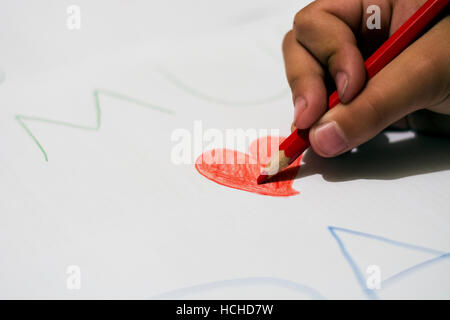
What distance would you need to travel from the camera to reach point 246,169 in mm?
431

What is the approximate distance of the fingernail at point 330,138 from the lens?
1.26 feet

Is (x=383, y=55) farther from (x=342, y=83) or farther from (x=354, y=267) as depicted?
(x=354, y=267)

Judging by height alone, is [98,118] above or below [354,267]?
above

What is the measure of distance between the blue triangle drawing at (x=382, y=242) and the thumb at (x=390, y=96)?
84mm

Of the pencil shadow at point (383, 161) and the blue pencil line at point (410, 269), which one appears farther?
the pencil shadow at point (383, 161)

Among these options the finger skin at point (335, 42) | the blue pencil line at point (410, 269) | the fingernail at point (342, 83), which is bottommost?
the blue pencil line at point (410, 269)

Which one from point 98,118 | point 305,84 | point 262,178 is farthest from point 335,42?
point 98,118

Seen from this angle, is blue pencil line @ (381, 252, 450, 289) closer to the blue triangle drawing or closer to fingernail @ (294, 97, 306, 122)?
the blue triangle drawing

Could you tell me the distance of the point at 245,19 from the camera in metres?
0.68

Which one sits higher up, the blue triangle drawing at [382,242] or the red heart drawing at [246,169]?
the red heart drawing at [246,169]

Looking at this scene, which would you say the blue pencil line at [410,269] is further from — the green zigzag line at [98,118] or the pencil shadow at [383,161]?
the green zigzag line at [98,118]

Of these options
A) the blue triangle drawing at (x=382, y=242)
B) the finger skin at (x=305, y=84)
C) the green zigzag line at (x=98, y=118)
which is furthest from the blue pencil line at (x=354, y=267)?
the green zigzag line at (x=98, y=118)

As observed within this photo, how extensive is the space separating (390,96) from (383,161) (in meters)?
0.10
